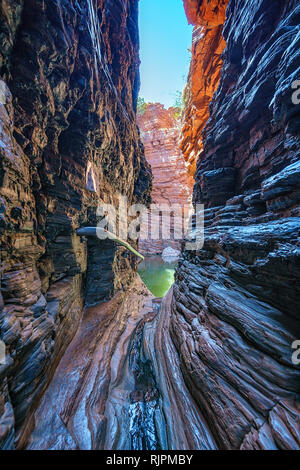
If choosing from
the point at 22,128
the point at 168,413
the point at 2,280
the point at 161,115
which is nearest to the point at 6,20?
the point at 22,128

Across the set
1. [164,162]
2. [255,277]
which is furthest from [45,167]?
[164,162]

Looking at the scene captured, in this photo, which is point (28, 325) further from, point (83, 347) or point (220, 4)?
point (220, 4)

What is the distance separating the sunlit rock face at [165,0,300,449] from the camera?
2.05m

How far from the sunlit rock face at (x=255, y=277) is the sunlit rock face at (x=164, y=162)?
867 inches

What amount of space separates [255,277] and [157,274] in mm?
20100

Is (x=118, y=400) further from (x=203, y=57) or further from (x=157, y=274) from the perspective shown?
(x=157, y=274)

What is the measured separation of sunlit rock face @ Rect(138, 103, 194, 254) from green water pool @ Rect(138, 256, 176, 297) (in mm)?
1988

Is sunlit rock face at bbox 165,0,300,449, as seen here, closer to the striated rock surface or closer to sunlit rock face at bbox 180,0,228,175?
the striated rock surface

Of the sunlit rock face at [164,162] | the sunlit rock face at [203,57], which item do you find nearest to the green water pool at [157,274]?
the sunlit rock face at [164,162]

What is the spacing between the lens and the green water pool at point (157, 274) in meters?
16.4

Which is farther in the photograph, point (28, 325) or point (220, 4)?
point (220, 4)

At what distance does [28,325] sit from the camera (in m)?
2.64

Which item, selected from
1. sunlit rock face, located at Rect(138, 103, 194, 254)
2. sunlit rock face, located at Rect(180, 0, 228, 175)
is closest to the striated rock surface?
sunlit rock face, located at Rect(180, 0, 228, 175)

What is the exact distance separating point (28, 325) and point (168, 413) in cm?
311
